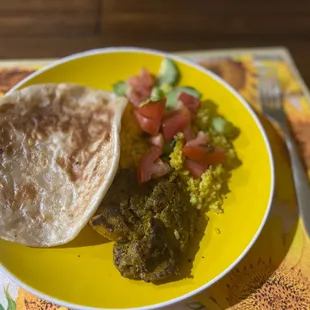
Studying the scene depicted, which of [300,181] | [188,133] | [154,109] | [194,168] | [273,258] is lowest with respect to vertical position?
[273,258]

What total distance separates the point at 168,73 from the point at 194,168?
756mm

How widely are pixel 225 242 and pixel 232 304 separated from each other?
31cm

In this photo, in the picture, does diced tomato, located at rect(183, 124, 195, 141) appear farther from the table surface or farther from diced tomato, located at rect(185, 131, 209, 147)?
the table surface

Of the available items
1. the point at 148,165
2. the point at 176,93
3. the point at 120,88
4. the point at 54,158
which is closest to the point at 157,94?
the point at 176,93

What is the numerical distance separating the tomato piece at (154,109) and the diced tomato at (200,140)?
0.24 m

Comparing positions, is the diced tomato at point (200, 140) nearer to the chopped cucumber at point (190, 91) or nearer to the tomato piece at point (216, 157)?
the tomato piece at point (216, 157)

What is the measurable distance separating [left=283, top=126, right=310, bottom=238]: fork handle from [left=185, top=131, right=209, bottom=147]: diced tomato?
23.4 inches

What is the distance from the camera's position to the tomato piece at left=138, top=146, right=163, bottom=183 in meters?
2.51

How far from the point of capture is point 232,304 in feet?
7.66

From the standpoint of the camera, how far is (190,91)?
297 centimetres

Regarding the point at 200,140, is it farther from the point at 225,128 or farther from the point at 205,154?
the point at 225,128

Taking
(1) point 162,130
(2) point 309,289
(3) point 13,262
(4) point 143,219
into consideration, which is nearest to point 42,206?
(3) point 13,262

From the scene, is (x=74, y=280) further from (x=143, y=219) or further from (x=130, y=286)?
(x=143, y=219)

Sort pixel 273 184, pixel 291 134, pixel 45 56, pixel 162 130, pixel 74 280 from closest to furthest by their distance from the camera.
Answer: pixel 74 280, pixel 273 184, pixel 162 130, pixel 291 134, pixel 45 56
